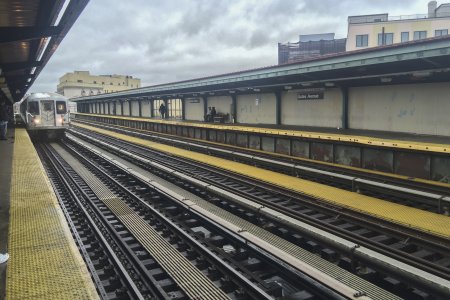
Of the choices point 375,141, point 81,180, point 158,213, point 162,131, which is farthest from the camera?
point 162,131

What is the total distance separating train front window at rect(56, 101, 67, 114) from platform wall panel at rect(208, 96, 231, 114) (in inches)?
411

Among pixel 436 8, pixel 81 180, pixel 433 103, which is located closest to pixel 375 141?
pixel 433 103

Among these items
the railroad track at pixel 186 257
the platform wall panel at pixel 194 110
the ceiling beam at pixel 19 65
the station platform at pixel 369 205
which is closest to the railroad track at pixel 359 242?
the station platform at pixel 369 205

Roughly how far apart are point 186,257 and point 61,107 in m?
23.2

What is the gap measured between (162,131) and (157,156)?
11.3m

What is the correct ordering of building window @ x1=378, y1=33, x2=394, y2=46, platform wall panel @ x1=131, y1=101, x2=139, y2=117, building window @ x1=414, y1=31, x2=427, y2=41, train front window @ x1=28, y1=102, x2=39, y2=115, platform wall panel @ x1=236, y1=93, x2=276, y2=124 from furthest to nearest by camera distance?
building window @ x1=378, y1=33, x2=394, y2=46, building window @ x1=414, y1=31, x2=427, y2=41, platform wall panel @ x1=131, y1=101, x2=139, y2=117, train front window @ x1=28, y1=102, x2=39, y2=115, platform wall panel @ x1=236, y1=93, x2=276, y2=124

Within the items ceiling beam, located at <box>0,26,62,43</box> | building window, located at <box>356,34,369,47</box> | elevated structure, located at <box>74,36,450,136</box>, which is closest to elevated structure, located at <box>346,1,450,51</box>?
building window, located at <box>356,34,369,47</box>

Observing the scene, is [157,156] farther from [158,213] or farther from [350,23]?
[350,23]

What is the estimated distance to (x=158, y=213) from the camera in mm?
9242

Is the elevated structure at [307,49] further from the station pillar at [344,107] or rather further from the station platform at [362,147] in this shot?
the station pillar at [344,107]

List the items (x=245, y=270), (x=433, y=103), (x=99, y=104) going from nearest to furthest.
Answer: (x=245, y=270)
(x=433, y=103)
(x=99, y=104)

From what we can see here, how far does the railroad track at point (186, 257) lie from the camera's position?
5.58 meters

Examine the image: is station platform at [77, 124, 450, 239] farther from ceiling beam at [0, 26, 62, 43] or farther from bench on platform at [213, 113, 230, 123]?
bench on platform at [213, 113, 230, 123]

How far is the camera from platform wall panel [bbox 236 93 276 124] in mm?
21328
